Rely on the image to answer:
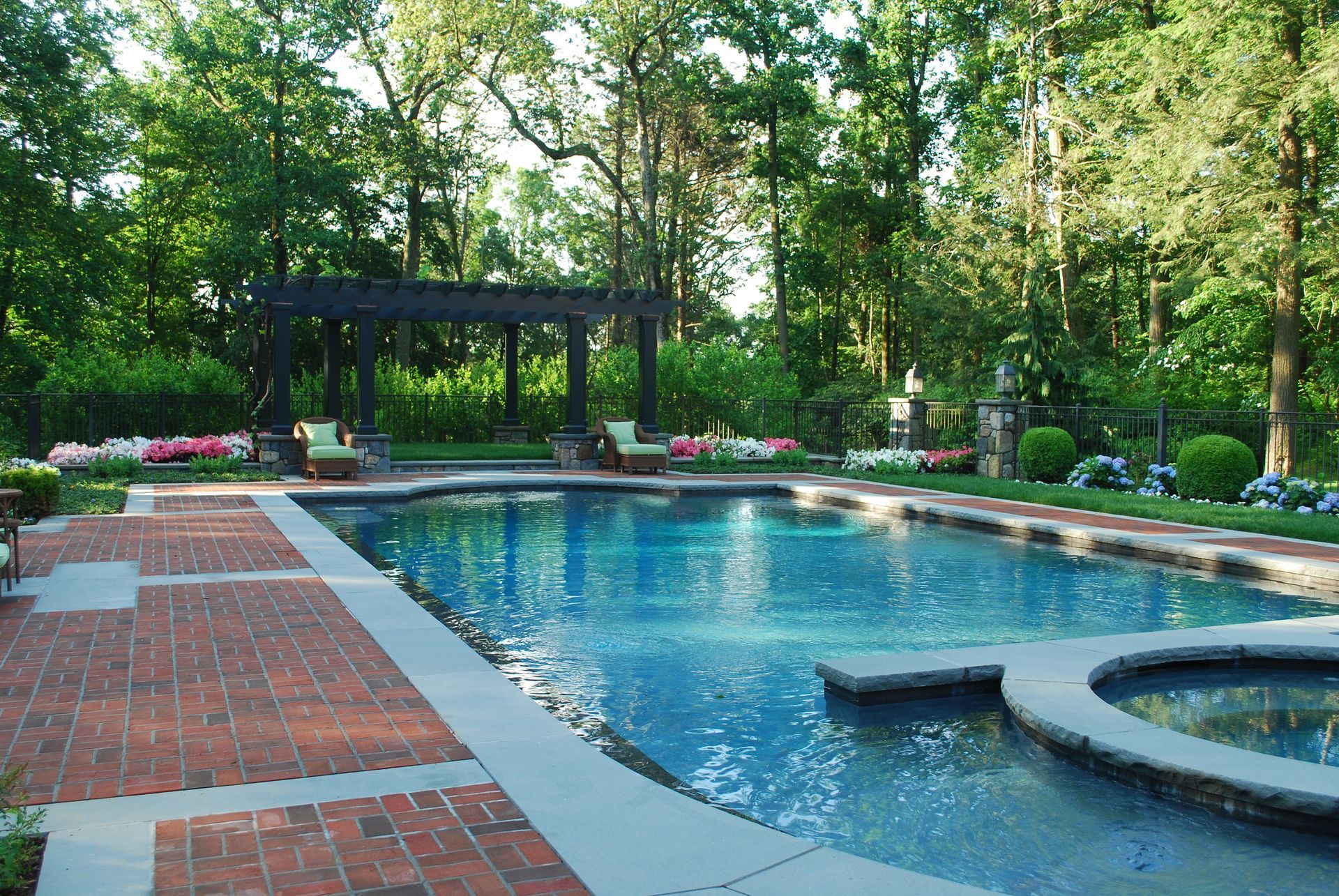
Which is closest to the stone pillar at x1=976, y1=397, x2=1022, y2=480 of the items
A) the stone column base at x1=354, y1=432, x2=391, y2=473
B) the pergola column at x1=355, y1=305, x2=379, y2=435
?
the stone column base at x1=354, y1=432, x2=391, y2=473

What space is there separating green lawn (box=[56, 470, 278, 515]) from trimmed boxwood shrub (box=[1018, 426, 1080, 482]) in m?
12.8

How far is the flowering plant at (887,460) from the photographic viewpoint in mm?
18609

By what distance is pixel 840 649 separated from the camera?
6637 millimetres

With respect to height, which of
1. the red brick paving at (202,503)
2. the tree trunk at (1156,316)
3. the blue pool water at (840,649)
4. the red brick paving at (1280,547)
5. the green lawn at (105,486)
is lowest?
the blue pool water at (840,649)

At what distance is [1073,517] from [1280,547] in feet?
8.56

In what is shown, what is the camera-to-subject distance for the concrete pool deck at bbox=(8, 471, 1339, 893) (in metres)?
3.07

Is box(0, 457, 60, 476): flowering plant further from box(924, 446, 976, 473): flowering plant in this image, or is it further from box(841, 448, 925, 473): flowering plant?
box(924, 446, 976, 473): flowering plant

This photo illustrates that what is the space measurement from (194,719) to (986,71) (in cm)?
3366

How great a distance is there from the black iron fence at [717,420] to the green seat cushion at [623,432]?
3637 mm

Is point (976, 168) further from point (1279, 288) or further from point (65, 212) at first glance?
point (65, 212)

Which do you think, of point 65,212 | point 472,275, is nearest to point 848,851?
point 65,212

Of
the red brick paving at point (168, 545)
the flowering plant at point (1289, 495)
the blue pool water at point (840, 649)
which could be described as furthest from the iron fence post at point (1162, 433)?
the red brick paving at point (168, 545)

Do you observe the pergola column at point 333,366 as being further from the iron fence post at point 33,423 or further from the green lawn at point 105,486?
the iron fence post at point 33,423

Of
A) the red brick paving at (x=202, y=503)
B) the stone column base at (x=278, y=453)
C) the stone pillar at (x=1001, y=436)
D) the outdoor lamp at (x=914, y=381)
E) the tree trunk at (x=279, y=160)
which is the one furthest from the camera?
the tree trunk at (x=279, y=160)
